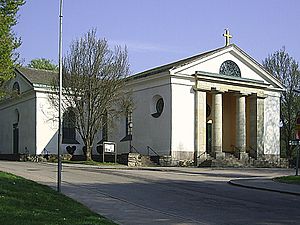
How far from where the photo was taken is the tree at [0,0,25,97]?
70.7 feet

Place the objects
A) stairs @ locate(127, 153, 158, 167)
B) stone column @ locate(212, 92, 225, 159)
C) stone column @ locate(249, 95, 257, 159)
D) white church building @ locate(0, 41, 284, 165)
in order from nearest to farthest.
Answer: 1. stairs @ locate(127, 153, 158, 167)
2. white church building @ locate(0, 41, 284, 165)
3. stone column @ locate(212, 92, 225, 159)
4. stone column @ locate(249, 95, 257, 159)

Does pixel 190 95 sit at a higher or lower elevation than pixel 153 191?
higher

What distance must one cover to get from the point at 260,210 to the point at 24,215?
A: 778 centimetres

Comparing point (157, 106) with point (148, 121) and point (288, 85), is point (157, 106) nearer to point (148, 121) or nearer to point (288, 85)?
point (148, 121)

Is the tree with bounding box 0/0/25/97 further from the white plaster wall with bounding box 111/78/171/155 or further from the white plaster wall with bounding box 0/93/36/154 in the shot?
the white plaster wall with bounding box 0/93/36/154

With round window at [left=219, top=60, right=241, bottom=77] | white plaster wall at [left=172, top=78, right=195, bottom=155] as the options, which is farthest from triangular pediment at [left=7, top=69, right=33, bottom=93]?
round window at [left=219, top=60, right=241, bottom=77]

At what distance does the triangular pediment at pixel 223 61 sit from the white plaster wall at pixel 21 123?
16.0 m

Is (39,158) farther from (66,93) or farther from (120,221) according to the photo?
(120,221)

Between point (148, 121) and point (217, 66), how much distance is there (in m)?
8.11

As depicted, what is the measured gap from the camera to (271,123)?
55.6 meters

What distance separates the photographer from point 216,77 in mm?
48906

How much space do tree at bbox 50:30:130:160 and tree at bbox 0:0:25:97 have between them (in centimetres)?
2283

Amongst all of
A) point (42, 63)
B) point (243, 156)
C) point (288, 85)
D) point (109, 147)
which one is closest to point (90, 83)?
point (109, 147)

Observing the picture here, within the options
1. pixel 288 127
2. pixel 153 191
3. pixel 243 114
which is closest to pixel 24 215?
pixel 153 191
